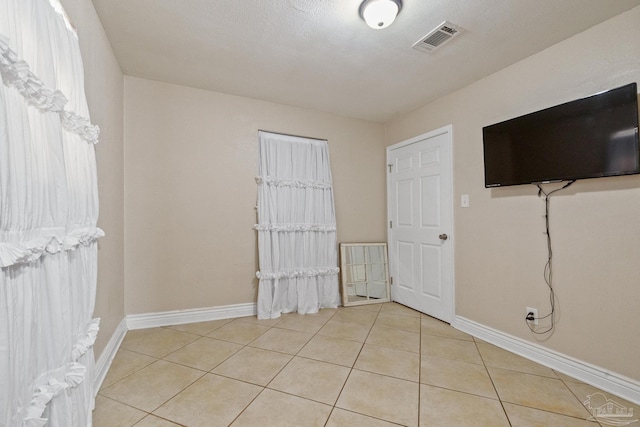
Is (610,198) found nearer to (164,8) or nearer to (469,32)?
(469,32)

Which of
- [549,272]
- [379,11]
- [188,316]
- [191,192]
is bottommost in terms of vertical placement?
[188,316]

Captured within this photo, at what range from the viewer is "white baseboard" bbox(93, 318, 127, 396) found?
169 centimetres

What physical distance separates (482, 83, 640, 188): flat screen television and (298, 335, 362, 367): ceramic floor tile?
1898 millimetres

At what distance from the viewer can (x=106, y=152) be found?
198 centimetres

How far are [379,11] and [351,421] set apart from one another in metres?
2.38

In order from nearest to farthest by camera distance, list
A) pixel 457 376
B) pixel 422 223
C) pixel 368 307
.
→ pixel 457 376 < pixel 422 223 < pixel 368 307

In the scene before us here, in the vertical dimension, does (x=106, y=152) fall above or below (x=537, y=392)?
above

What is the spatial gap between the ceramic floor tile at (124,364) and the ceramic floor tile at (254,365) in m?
0.58

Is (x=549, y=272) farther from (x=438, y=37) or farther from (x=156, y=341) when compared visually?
(x=156, y=341)

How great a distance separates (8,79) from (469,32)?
8.12ft

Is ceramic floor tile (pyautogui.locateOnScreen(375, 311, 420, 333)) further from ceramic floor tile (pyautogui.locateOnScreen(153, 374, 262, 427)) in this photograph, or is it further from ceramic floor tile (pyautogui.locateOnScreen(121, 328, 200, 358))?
ceramic floor tile (pyautogui.locateOnScreen(121, 328, 200, 358))

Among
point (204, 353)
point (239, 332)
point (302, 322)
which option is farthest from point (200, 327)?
point (302, 322)

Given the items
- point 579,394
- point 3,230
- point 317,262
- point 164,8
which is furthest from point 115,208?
point 579,394

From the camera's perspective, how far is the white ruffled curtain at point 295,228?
302 cm
